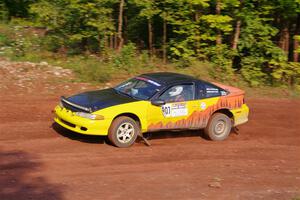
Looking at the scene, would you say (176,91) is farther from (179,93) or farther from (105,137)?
(105,137)

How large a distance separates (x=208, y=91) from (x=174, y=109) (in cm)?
110

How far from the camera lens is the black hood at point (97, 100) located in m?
11.0

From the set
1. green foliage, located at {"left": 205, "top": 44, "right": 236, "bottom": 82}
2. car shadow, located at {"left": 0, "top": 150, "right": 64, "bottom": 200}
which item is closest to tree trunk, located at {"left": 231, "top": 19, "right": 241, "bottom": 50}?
green foliage, located at {"left": 205, "top": 44, "right": 236, "bottom": 82}

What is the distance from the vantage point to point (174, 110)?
38.3 feet

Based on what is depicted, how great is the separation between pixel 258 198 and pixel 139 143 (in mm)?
3432

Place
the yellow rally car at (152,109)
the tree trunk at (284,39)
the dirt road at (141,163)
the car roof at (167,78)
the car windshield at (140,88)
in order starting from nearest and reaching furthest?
the dirt road at (141,163), the yellow rally car at (152,109), the car windshield at (140,88), the car roof at (167,78), the tree trunk at (284,39)

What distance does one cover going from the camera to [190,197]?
8688 mm

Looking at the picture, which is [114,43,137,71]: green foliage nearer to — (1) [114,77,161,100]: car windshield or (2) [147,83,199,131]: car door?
(1) [114,77,161,100]: car windshield

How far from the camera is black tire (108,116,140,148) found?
35.7 ft

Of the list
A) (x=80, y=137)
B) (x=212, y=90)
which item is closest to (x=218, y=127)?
(x=212, y=90)

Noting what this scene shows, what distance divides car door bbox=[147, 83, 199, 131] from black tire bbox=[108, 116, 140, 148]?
42 centimetres

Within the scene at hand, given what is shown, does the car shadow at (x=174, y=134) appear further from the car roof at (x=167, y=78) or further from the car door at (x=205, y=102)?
the car roof at (x=167, y=78)

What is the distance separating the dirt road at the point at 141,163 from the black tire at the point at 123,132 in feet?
0.59

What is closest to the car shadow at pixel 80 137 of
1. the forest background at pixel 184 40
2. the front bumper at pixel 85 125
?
the front bumper at pixel 85 125
